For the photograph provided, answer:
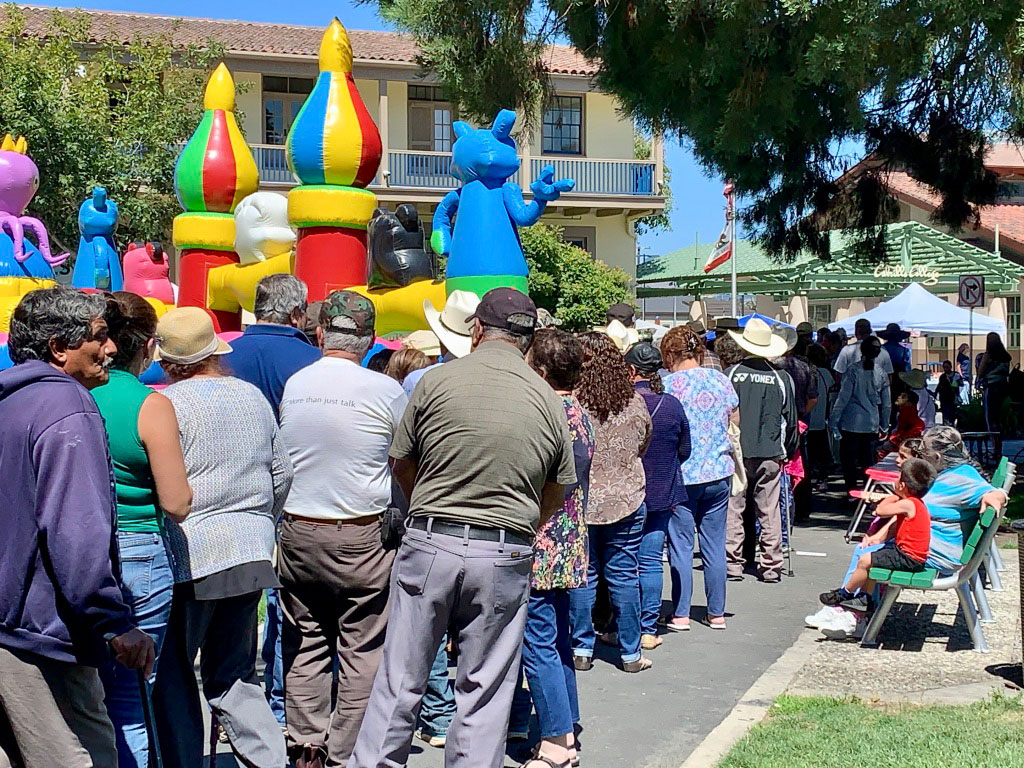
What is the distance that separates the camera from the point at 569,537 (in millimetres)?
4977

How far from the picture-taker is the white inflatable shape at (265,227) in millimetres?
10914

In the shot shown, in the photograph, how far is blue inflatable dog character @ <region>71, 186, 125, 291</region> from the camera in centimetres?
1391

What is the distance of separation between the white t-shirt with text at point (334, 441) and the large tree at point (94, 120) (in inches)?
717

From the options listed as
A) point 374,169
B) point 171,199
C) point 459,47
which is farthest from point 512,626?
point 171,199

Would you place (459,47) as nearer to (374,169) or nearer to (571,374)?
(374,169)

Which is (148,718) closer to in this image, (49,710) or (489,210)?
(49,710)

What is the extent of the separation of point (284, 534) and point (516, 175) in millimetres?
25167

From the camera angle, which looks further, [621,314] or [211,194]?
[211,194]

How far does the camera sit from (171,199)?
76.2 ft

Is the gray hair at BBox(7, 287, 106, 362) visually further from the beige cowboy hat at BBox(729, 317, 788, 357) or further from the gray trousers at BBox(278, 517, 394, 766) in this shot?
the beige cowboy hat at BBox(729, 317, 788, 357)

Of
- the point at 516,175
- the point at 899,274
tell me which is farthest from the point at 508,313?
the point at 516,175

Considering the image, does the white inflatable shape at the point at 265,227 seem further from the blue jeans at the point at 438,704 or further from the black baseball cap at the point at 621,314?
the blue jeans at the point at 438,704

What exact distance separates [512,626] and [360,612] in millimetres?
777

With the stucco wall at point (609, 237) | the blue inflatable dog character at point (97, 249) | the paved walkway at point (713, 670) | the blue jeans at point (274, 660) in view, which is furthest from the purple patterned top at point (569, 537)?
the stucco wall at point (609, 237)
